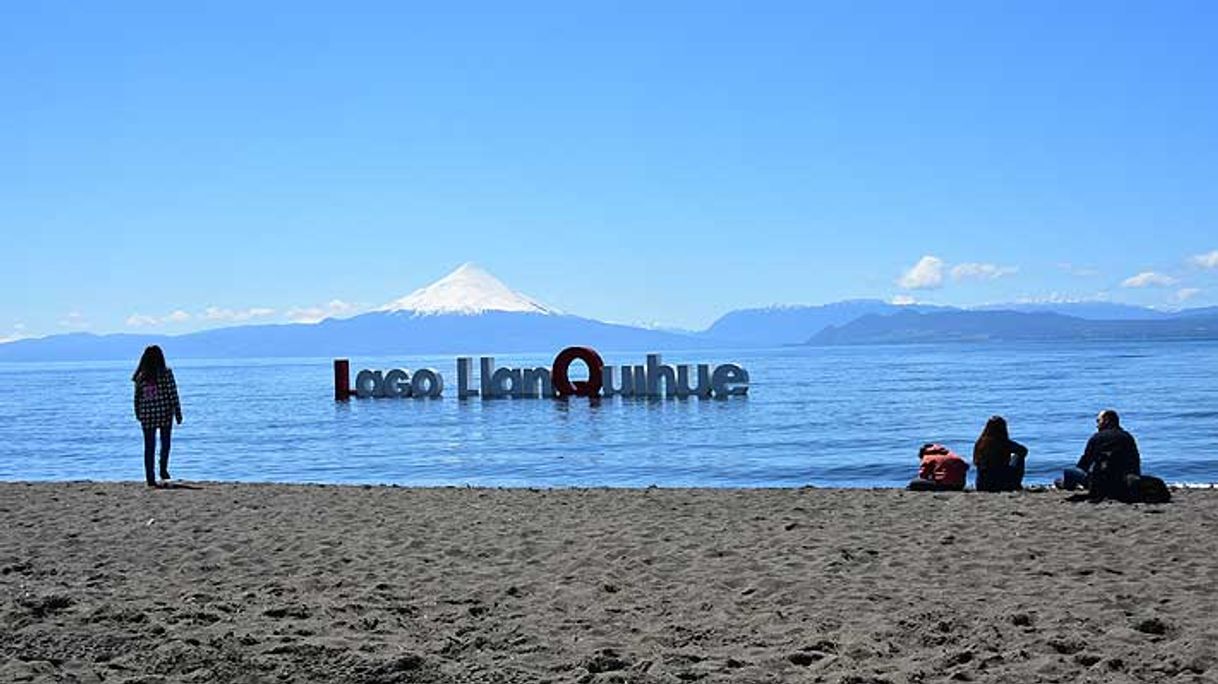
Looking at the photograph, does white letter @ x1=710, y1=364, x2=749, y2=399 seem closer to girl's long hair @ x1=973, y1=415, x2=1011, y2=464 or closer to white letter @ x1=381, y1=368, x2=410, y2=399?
white letter @ x1=381, y1=368, x2=410, y2=399

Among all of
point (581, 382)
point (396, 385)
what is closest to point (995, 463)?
point (581, 382)

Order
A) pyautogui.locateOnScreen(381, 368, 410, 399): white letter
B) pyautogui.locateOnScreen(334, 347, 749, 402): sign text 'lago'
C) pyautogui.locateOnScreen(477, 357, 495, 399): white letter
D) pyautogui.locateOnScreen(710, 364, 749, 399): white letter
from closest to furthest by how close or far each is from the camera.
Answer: pyautogui.locateOnScreen(710, 364, 749, 399): white letter → pyautogui.locateOnScreen(334, 347, 749, 402): sign text 'lago' → pyautogui.locateOnScreen(477, 357, 495, 399): white letter → pyautogui.locateOnScreen(381, 368, 410, 399): white letter

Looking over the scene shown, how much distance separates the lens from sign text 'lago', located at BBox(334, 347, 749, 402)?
1971 inches

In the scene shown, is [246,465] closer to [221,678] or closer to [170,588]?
[170,588]

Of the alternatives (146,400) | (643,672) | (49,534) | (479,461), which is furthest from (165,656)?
(479,461)

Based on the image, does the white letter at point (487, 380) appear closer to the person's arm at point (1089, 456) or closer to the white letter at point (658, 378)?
the white letter at point (658, 378)

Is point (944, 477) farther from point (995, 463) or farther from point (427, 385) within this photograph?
Result: point (427, 385)

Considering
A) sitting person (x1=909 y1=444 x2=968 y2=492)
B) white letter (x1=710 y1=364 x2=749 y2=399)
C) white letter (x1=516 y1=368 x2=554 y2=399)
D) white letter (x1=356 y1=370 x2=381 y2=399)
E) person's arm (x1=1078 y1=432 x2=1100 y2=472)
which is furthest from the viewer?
white letter (x1=356 y1=370 x2=381 y2=399)

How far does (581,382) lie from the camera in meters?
52.4

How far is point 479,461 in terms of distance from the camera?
83.4 feet

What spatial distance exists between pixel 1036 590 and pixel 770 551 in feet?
7.78

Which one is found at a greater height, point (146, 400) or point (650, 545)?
point (146, 400)

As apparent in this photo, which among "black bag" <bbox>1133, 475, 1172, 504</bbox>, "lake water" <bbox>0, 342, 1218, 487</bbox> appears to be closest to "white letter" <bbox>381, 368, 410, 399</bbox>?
Result: "lake water" <bbox>0, 342, 1218, 487</bbox>

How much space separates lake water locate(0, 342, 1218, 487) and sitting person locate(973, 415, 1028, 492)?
497cm
